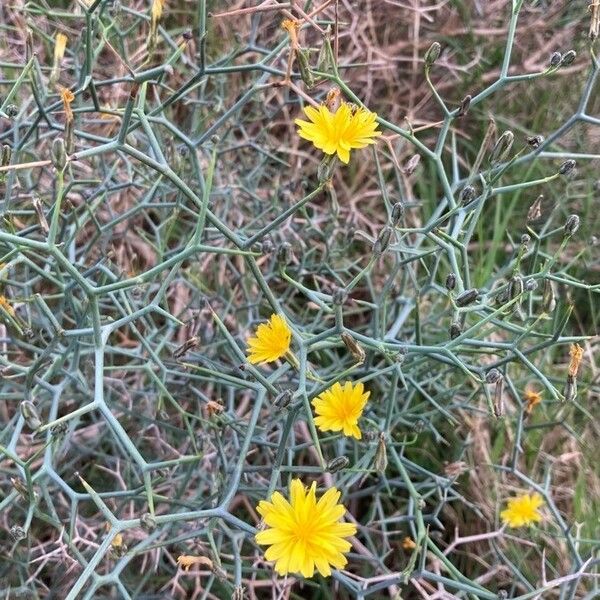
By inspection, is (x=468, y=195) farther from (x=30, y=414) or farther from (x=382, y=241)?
(x=30, y=414)

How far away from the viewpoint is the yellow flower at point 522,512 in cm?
112

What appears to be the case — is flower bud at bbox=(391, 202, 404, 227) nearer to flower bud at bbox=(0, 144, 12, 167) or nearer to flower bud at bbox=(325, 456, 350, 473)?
flower bud at bbox=(325, 456, 350, 473)

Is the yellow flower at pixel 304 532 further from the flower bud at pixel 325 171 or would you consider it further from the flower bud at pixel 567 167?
the flower bud at pixel 567 167

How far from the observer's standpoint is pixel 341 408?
0.78m

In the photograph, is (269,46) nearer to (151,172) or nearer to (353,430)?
(151,172)

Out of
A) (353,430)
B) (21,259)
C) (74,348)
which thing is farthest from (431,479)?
(21,259)

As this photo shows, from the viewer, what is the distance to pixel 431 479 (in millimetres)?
1108

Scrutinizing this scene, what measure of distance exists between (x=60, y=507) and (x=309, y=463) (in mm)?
413

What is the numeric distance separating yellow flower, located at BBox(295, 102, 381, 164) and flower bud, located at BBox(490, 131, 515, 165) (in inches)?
6.0

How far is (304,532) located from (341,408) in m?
0.14

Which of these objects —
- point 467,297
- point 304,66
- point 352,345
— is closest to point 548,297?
point 467,297

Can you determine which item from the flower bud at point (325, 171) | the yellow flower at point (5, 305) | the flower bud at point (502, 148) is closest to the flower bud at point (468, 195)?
the flower bud at point (502, 148)

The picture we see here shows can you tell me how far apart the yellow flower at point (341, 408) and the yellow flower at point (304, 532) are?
0.24 feet

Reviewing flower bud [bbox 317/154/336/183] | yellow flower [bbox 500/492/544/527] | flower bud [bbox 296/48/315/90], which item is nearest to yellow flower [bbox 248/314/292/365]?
flower bud [bbox 317/154/336/183]
